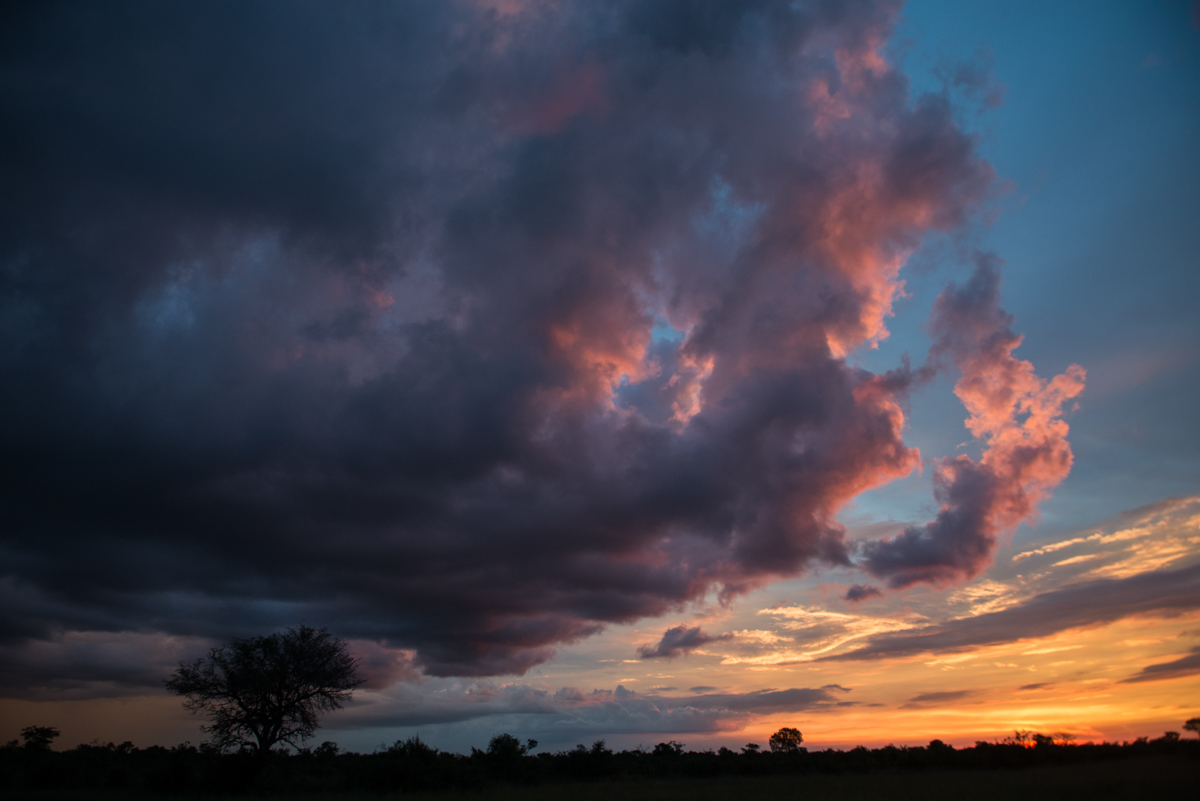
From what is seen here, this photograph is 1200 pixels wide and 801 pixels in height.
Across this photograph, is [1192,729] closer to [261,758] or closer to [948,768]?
[948,768]

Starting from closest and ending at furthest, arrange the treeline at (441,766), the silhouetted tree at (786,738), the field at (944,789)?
the field at (944,789), the treeline at (441,766), the silhouetted tree at (786,738)

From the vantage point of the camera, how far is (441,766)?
144 ft

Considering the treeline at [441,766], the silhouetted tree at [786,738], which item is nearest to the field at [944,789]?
the treeline at [441,766]

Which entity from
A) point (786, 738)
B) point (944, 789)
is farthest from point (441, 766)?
point (786, 738)

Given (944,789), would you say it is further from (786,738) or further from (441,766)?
(786,738)

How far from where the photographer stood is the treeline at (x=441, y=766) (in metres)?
41.6

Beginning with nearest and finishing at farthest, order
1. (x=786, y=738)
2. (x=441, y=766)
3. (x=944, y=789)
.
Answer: (x=944, y=789) < (x=441, y=766) < (x=786, y=738)

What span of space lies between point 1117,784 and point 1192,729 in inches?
229

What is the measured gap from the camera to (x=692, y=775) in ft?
180

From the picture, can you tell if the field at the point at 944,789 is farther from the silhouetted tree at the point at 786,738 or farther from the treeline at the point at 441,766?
the silhouetted tree at the point at 786,738

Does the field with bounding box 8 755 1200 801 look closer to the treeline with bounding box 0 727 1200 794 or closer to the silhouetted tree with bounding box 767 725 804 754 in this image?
the treeline with bounding box 0 727 1200 794

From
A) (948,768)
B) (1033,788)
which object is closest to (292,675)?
(1033,788)

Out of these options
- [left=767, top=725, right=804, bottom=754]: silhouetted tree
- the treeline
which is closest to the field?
the treeline

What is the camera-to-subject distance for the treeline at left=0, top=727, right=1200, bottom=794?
41.6m
